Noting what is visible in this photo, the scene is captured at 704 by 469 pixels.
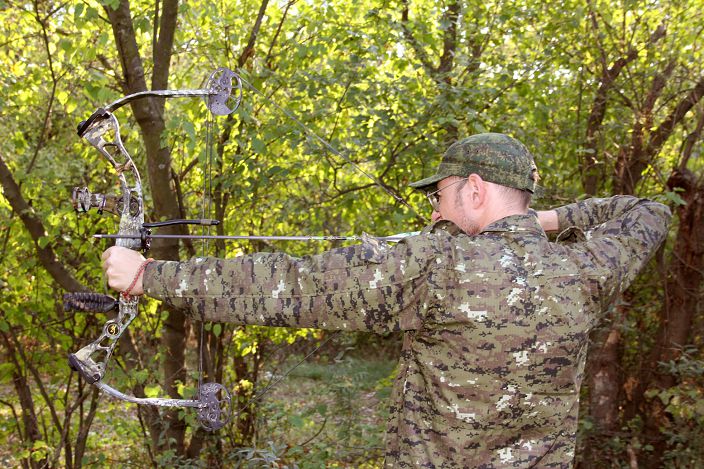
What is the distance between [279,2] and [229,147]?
144cm

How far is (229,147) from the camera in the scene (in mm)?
5199

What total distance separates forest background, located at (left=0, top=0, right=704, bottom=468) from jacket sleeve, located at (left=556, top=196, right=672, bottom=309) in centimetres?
195

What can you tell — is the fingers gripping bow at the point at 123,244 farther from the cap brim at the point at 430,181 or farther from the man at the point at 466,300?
the cap brim at the point at 430,181

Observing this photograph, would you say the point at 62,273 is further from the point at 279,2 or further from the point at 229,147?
the point at 279,2

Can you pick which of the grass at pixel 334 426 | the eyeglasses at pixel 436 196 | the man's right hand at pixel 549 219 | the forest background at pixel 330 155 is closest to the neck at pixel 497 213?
the eyeglasses at pixel 436 196

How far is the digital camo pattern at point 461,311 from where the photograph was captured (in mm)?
1772

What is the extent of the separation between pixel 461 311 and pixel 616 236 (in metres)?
0.69

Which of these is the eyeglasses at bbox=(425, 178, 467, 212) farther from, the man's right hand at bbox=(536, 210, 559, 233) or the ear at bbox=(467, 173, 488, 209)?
the man's right hand at bbox=(536, 210, 559, 233)

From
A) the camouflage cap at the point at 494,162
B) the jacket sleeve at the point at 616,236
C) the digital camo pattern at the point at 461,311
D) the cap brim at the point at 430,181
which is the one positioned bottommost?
the digital camo pattern at the point at 461,311

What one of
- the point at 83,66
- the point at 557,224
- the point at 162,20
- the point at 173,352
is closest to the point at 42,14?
the point at 83,66

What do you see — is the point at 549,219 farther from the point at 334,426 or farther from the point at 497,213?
the point at 334,426

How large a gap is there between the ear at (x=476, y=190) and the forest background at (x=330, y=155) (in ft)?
7.67

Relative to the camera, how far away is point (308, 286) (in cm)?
177

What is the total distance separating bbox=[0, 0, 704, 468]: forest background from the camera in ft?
15.6
